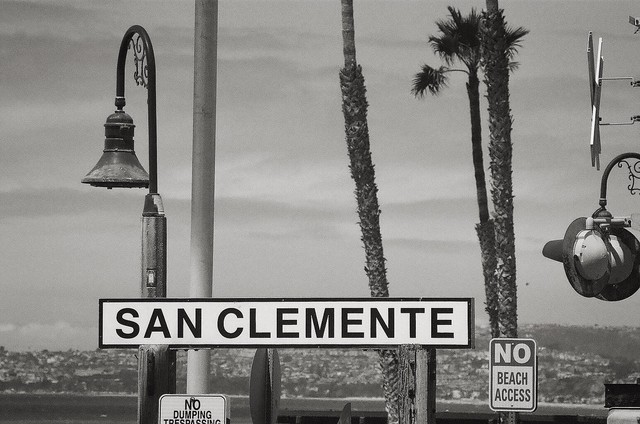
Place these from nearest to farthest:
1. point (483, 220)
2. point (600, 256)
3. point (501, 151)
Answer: point (600, 256)
point (501, 151)
point (483, 220)

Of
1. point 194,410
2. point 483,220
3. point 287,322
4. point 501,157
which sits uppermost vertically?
point 501,157

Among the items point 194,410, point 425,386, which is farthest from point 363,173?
point 425,386

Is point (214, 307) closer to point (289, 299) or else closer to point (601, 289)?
point (289, 299)

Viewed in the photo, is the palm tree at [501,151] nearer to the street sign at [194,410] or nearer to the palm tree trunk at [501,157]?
the palm tree trunk at [501,157]

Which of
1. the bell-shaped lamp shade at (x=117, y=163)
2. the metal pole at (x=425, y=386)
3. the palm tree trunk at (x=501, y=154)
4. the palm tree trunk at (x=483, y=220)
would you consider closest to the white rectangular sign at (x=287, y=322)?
the metal pole at (x=425, y=386)

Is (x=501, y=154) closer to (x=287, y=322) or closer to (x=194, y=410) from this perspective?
(x=194, y=410)

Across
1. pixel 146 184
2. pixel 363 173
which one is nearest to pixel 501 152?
pixel 363 173

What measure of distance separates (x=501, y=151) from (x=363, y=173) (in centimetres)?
351

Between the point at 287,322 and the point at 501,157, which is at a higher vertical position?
the point at 501,157

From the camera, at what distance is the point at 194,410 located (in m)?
10.8

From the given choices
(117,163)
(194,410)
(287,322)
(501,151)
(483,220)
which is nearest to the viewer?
(287,322)

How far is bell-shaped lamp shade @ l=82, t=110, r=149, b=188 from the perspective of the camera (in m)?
12.6

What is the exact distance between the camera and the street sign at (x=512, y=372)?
16297mm

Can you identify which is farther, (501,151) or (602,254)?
(501,151)
